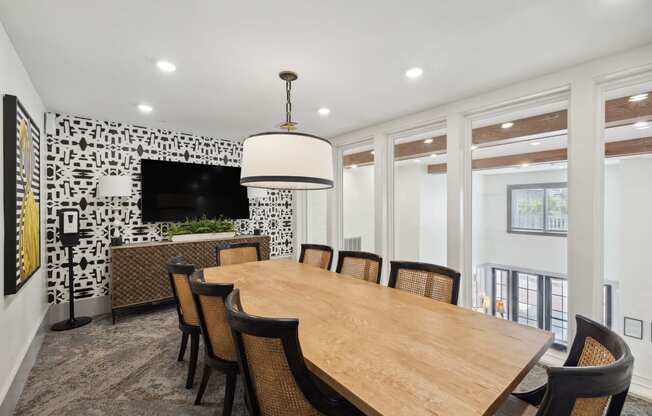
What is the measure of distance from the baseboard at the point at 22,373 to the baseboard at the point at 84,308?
0.38 metres

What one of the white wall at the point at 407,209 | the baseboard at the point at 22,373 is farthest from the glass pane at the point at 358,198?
the baseboard at the point at 22,373

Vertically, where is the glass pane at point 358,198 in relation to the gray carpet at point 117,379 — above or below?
above

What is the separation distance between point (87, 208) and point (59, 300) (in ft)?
3.71

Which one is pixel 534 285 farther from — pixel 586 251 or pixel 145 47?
pixel 145 47

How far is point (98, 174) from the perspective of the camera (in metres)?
3.76

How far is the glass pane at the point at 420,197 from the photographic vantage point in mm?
3502

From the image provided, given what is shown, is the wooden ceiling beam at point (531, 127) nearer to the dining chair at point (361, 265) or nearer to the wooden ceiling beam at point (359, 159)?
the wooden ceiling beam at point (359, 159)

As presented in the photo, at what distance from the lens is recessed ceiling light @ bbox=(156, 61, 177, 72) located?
2283 mm

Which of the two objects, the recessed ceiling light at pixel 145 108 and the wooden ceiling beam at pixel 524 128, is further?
the recessed ceiling light at pixel 145 108

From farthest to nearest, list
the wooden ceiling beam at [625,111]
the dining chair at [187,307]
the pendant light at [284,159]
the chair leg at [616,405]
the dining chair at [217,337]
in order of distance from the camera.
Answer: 1. the wooden ceiling beam at [625,111]
2. the dining chair at [187,307]
3. the pendant light at [284,159]
4. the dining chair at [217,337]
5. the chair leg at [616,405]

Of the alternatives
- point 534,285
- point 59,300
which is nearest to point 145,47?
point 59,300

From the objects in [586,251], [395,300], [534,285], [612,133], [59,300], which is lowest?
[59,300]

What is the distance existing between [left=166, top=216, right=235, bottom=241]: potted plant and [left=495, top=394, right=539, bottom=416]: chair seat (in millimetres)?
3879

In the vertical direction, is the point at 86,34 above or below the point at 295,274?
above
